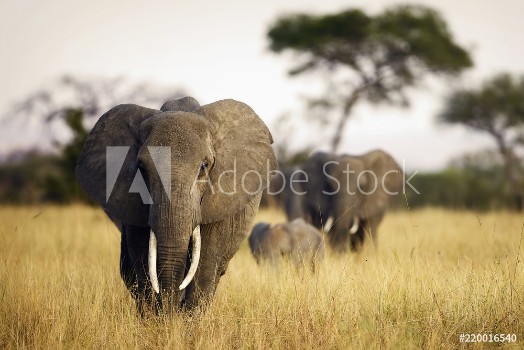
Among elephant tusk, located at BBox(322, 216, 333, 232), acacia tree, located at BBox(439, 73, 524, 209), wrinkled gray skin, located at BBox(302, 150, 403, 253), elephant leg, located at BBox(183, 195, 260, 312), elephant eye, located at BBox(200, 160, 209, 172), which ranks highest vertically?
acacia tree, located at BBox(439, 73, 524, 209)

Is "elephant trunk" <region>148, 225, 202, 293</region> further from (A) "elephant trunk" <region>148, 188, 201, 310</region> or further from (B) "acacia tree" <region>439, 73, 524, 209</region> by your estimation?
(B) "acacia tree" <region>439, 73, 524, 209</region>

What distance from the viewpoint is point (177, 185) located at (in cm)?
555

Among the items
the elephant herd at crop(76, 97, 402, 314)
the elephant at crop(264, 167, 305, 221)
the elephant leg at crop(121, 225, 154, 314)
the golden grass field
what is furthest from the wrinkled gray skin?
the elephant leg at crop(121, 225, 154, 314)

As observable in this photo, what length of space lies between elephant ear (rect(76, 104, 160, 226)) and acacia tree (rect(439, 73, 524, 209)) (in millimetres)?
27491

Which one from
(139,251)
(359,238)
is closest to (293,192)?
(359,238)

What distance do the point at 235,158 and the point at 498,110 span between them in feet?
91.6

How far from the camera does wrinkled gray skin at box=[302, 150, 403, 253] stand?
12953mm

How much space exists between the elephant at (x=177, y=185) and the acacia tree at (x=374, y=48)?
2081 centimetres

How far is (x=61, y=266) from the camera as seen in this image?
8.55m

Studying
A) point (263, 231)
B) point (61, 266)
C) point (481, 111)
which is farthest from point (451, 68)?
point (61, 266)

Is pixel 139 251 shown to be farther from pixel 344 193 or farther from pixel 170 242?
pixel 344 193

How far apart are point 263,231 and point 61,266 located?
3267mm

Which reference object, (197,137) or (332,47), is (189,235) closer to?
(197,137)

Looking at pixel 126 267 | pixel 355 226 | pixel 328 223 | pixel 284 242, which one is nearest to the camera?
pixel 126 267
